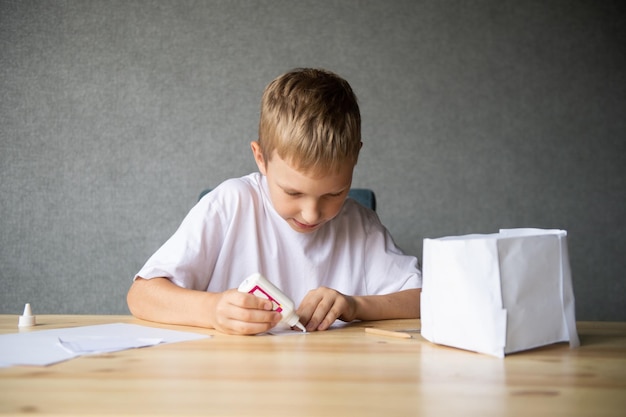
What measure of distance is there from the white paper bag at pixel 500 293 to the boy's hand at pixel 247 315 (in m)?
0.24

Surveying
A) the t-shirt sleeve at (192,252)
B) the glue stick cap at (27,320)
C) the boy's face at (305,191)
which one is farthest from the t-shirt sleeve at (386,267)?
the glue stick cap at (27,320)

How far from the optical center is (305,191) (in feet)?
3.81

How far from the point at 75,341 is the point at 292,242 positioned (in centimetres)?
64

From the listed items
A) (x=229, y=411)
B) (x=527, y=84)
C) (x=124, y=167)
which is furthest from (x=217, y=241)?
(x=527, y=84)

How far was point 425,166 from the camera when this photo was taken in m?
2.59

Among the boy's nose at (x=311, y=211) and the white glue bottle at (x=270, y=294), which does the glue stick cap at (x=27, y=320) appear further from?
the boy's nose at (x=311, y=211)

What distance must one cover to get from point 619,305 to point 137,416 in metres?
2.56

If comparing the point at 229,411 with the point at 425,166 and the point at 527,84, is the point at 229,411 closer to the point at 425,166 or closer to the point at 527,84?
the point at 425,166

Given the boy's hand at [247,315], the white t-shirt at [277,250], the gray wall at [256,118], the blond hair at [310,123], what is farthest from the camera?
the gray wall at [256,118]

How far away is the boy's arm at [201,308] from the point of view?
0.92 meters

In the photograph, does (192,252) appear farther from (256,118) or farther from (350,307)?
(256,118)

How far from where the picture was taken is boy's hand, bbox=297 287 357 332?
1.01 meters

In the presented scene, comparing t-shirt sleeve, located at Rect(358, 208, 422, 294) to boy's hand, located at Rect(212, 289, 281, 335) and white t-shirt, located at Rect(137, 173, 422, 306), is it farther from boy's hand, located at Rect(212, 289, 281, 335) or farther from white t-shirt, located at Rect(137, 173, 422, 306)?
Result: boy's hand, located at Rect(212, 289, 281, 335)

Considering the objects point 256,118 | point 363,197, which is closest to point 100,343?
point 363,197
